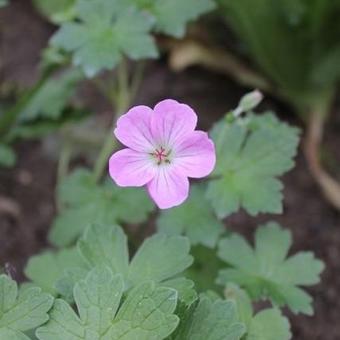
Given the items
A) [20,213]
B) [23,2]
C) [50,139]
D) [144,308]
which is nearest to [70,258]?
[144,308]

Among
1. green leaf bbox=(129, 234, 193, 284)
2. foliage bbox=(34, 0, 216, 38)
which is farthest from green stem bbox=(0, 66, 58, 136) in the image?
green leaf bbox=(129, 234, 193, 284)

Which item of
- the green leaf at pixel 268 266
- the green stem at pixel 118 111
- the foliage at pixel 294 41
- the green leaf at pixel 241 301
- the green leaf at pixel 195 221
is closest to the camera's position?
the green leaf at pixel 241 301

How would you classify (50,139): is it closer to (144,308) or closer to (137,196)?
(137,196)

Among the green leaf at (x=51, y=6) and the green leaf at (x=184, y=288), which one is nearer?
the green leaf at (x=184, y=288)

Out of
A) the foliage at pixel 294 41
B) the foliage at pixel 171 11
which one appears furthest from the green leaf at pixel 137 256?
the foliage at pixel 294 41

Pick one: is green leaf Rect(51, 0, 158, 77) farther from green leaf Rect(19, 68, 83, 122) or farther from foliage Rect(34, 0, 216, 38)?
green leaf Rect(19, 68, 83, 122)

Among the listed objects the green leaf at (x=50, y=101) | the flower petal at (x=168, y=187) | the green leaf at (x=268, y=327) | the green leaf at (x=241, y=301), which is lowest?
the green leaf at (x=50, y=101)

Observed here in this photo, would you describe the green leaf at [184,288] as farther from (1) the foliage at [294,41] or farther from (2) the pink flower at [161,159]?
(1) the foliage at [294,41]
